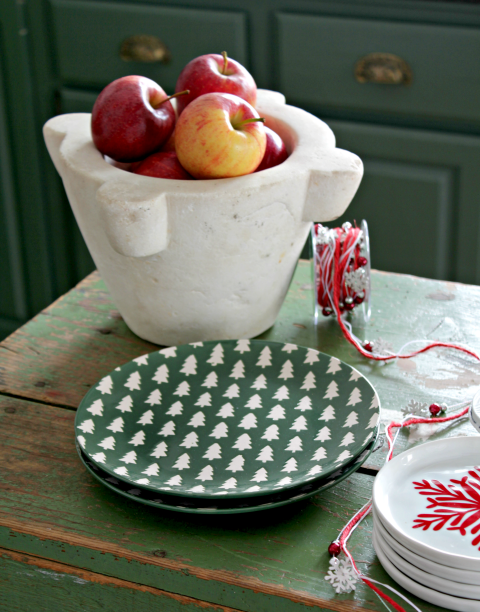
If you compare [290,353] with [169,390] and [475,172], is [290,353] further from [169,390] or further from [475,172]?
[475,172]

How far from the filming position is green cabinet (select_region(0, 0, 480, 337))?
128cm

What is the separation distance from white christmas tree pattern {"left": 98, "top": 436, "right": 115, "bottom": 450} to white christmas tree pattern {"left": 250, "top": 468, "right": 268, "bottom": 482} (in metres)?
0.13

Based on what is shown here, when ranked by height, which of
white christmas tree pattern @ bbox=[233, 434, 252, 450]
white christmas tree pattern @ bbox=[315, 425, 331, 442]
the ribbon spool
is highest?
the ribbon spool

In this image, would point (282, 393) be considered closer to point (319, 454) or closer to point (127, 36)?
point (319, 454)

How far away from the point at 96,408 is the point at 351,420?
9.3 inches

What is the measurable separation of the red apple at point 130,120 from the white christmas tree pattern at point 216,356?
0.24 m

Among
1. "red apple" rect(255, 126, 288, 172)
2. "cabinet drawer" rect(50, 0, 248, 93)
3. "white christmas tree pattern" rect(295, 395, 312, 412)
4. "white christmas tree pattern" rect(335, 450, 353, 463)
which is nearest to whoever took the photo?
"white christmas tree pattern" rect(335, 450, 353, 463)

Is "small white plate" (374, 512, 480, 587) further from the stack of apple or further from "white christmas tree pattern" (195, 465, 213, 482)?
the stack of apple

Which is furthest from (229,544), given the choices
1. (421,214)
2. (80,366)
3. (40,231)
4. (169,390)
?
(40,231)

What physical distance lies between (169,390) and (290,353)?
5.3 inches

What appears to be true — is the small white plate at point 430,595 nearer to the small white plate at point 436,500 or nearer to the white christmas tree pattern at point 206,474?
the small white plate at point 436,500

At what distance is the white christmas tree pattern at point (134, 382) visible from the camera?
24.6 inches

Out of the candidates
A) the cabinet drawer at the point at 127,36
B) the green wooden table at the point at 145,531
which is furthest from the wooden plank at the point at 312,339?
the cabinet drawer at the point at 127,36

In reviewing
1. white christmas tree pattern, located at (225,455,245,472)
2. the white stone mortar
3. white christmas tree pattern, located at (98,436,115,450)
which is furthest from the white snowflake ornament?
the white stone mortar
